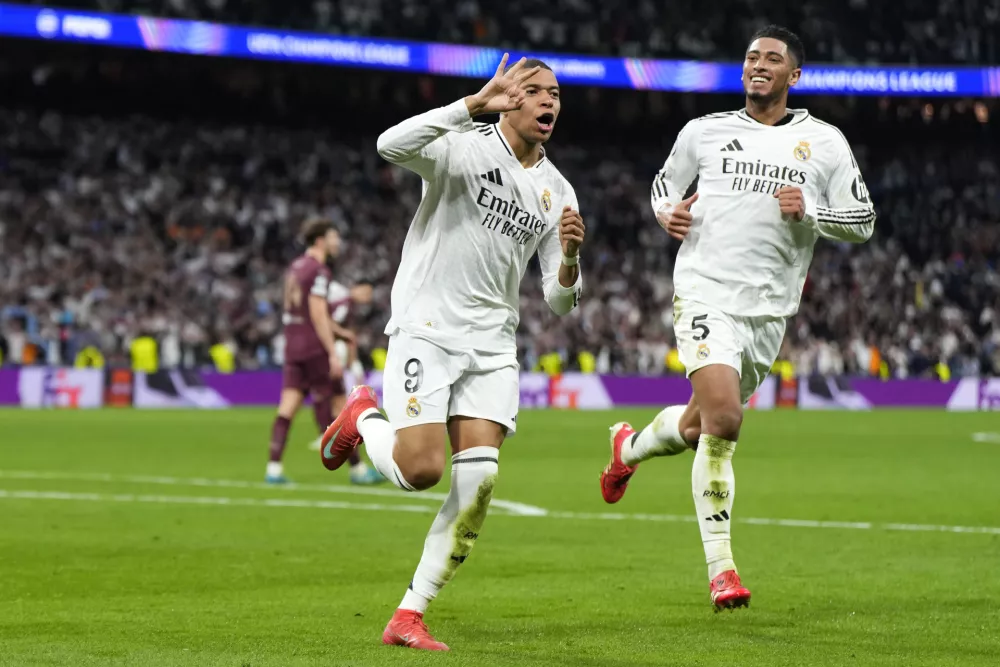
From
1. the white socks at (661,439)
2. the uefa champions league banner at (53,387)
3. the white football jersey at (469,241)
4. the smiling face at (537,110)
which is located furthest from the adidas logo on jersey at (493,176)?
the uefa champions league banner at (53,387)

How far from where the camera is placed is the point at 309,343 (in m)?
14.1

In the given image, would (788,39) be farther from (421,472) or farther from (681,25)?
(681,25)

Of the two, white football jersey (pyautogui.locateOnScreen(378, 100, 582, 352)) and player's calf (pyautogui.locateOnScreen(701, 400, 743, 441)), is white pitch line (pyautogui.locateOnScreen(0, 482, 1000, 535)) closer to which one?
player's calf (pyautogui.locateOnScreen(701, 400, 743, 441))

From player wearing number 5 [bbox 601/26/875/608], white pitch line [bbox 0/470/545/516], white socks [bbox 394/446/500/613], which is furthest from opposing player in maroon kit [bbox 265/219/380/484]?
white socks [bbox 394/446/500/613]

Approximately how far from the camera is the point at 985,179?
4438 cm

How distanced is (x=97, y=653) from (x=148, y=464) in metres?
10.8

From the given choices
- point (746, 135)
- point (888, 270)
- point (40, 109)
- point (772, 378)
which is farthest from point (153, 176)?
point (746, 135)

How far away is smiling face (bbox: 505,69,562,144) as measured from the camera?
6344 mm

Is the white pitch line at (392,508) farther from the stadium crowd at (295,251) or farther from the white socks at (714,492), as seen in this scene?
the stadium crowd at (295,251)

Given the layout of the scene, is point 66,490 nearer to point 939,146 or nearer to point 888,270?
point 888,270

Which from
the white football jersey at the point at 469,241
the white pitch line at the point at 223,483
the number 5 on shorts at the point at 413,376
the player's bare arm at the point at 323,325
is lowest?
the white pitch line at the point at 223,483

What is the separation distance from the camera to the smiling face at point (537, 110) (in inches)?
250

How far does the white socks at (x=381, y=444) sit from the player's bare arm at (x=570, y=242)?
101 centimetres

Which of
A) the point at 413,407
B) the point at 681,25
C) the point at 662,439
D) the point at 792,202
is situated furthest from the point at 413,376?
the point at 681,25
